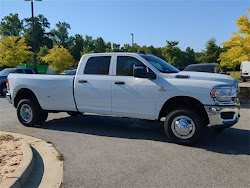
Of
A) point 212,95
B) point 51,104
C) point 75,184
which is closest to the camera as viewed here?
point 75,184

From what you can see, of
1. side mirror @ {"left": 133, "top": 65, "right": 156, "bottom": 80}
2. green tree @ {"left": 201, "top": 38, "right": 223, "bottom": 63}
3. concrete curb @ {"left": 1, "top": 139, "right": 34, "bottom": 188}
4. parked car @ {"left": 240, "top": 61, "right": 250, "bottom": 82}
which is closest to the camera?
concrete curb @ {"left": 1, "top": 139, "right": 34, "bottom": 188}

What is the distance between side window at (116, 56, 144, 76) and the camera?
5334mm

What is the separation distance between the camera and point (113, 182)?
10.6ft

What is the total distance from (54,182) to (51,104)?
10.4 feet

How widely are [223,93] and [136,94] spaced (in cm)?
180

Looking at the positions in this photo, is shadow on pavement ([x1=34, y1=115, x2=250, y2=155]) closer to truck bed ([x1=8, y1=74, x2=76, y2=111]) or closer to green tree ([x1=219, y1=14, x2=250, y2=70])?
truck bed ([x1=8, y1=74, x2=76, y2=111])

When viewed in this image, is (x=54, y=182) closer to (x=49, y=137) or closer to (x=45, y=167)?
(x=45, y=167)

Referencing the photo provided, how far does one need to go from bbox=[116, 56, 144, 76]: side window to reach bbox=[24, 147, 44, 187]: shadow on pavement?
101 inches

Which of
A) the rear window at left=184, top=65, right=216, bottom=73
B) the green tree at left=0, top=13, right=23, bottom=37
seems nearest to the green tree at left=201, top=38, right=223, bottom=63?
the rear window at left=184, top=65, right=216, bottom=73

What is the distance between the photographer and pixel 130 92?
5.14 metres

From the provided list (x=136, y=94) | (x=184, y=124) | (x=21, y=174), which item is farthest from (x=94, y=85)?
(x=21, y=174)

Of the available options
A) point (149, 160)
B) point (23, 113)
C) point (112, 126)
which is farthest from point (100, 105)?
point (23, 113)

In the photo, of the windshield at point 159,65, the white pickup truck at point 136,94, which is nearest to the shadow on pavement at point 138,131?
the white pickup truck at point 136,94

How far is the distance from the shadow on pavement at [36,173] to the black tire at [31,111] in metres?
2.24
